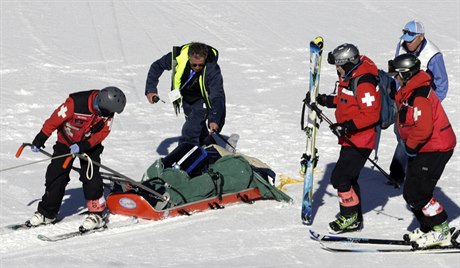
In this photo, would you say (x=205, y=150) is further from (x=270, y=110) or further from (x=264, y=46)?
(x=264, y=46)

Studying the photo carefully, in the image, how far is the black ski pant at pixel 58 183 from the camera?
9.42m

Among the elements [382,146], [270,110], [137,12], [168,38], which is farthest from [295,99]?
[137,12]

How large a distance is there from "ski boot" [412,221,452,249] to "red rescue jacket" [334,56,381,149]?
1.02m

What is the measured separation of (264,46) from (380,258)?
9219 millimetres

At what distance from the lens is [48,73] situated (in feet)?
50.6

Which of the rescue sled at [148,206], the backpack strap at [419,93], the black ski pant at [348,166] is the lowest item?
the rescue sled at [148,206]

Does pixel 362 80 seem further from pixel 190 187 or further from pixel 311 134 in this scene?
pixel 190 187

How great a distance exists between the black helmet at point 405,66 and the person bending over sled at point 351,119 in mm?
442

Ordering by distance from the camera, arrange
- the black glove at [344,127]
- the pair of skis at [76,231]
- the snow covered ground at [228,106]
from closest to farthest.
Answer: the snow covered ground at [228,106]
the black glove at [344,127]
the pair of skis at [76,231]

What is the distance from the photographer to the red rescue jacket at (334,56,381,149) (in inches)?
349

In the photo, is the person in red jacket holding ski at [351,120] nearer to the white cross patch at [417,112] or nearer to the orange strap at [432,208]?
the white cross patch at [417,112]

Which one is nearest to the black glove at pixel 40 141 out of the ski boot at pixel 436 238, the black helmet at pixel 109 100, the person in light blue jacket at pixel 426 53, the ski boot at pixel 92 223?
the black helmet at pixel 109 100

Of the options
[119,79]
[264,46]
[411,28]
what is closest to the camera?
[411,28]

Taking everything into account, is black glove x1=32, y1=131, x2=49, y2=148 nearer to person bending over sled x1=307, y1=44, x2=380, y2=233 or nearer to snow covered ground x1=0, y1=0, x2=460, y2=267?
snow covered ground x1=0, y1=0, x2=460, y2=267
